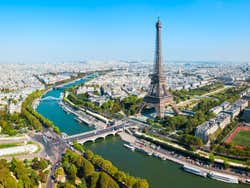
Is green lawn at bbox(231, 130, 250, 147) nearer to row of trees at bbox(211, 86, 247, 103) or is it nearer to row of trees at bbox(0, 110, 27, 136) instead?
row of trees at bbox(211, 86, 247, 103)

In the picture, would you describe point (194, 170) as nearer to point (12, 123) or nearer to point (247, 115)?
point (247, 115)

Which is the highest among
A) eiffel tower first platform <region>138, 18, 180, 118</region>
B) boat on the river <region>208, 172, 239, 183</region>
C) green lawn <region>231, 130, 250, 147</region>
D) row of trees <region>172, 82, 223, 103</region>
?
eiffel tower first platform <region>138, 18, 180, 118</region>

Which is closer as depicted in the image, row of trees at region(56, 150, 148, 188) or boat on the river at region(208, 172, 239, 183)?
row of trees at region(56, 150, 148, 188)

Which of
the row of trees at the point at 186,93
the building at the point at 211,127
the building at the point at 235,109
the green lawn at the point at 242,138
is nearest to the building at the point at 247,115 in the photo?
the building at the point at 235,109

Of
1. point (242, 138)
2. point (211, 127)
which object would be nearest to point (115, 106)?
point (211, 127)

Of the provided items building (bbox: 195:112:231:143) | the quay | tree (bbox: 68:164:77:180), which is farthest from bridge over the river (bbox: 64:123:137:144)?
building (bbox: 195:112:231:143)

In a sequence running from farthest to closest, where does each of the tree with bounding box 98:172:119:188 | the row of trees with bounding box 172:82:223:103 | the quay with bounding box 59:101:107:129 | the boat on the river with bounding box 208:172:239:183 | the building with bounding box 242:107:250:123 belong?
the row of trees with bounding box 172:82:223:103 < the quay with bounding box 59:101:107:129 < the building with bounding box 242:107:250:123 < the boat on the river with bounding box 208:172:239:183 < the tree with bounding box 98:172:119:188

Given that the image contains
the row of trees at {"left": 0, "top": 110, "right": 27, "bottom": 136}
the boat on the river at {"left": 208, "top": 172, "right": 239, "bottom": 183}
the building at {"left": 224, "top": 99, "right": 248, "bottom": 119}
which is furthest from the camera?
the building at {"left": 224, "top": 99, "right": 248, "bottom": 119}

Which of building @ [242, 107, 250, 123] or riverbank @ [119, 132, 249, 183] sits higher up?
building @ [242, 107, 250, 123]
